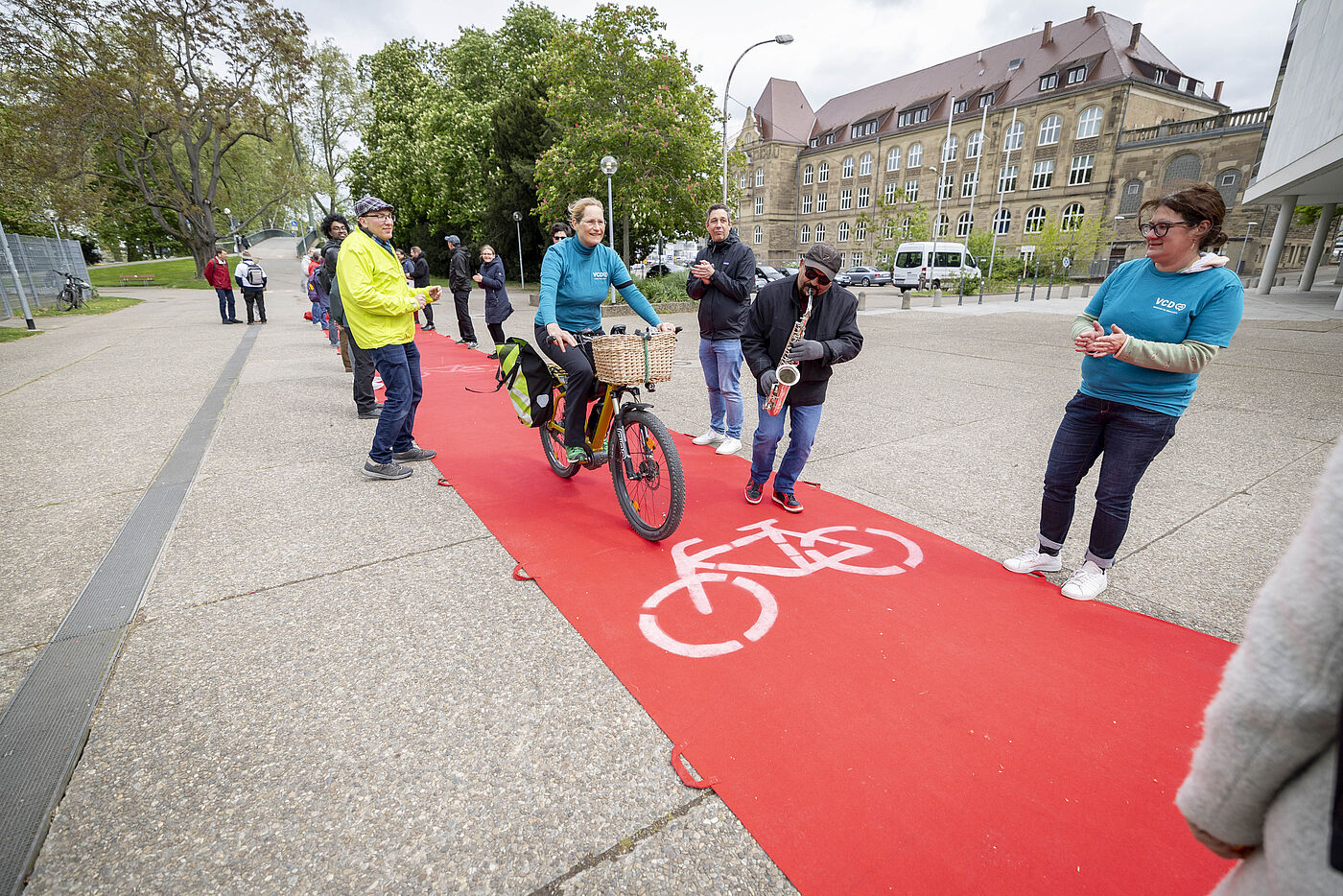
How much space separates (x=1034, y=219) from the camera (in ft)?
176

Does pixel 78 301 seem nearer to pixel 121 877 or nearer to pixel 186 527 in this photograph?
pixel 186 527

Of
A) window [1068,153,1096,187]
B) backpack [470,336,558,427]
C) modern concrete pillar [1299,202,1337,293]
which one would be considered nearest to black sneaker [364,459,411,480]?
backpack [470,336,558,427]

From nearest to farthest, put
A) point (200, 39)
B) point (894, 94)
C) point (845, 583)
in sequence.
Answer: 1. point (845, 583)
2. point (200, 39)
3. point (894, 94)

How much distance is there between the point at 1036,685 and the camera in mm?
2695

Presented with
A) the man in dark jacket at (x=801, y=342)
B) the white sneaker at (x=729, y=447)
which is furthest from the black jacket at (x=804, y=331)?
the white sneaker at (x=729, y=447)

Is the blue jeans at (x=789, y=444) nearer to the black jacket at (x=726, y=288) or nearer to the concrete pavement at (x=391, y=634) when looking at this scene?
the concrete pavement at (x=391, y=634)

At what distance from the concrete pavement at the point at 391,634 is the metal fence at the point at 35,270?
14353mm

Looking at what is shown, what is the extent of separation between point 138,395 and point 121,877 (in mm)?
8488

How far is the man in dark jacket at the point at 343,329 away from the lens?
22.7 feet

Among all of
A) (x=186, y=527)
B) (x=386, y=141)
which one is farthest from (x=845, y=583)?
(x=386, y=141)

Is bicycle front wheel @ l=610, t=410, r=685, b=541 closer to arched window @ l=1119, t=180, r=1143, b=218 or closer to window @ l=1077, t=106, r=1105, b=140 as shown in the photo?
arched window @ l=1119, t=180, r=1143, b=218

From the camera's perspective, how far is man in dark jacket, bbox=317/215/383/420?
6.92 m

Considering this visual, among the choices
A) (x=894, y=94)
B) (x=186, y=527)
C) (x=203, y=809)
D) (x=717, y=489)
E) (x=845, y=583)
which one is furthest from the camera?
(x=894, y=94)

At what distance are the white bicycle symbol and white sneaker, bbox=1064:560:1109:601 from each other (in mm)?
764
